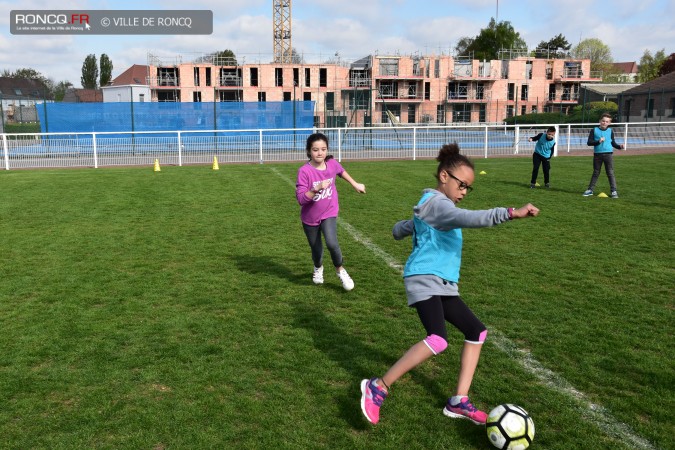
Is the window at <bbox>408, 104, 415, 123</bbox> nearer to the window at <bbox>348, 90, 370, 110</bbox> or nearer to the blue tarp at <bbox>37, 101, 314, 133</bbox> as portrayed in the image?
the window at <bbox>348, 90, 370, 110</bbox>

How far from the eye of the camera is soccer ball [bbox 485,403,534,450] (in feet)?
10.4

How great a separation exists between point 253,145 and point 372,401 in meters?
22.7

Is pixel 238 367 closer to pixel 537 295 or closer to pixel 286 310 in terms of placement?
pixel 286 310

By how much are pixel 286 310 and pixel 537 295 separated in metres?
2.54

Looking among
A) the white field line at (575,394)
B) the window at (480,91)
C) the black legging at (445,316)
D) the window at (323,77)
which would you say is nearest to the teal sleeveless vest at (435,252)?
the black legging at (445,316)

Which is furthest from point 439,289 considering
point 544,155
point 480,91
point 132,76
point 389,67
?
point 132,76

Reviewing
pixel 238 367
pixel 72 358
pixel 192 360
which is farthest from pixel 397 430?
pixel 72 358

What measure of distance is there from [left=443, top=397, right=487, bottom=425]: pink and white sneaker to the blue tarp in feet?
90.5

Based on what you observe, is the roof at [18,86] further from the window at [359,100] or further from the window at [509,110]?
the window at [509,110]

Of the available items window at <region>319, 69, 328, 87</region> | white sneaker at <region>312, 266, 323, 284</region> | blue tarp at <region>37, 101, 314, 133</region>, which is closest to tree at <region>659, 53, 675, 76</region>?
window at <region>319, 69, 328, 87</region>

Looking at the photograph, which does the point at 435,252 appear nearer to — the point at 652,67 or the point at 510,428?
the point at 510,428

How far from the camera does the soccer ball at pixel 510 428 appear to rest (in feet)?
10.4

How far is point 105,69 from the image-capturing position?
10619cm

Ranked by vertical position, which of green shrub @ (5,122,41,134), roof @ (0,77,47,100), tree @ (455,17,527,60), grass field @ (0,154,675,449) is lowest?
grass field @ (0,154,675,449)
